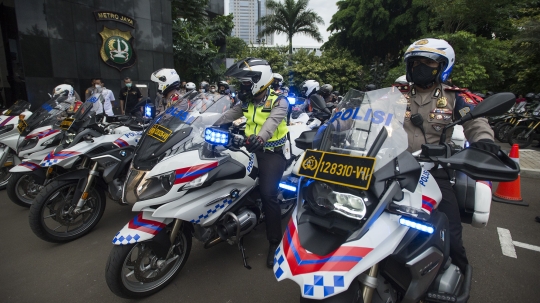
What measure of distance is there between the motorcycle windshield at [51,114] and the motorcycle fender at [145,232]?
129 inches

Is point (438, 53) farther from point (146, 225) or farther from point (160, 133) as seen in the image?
point (146, 225)

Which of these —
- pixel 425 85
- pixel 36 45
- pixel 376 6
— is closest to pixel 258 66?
pixel 425 85

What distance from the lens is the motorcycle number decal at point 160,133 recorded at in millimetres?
2660

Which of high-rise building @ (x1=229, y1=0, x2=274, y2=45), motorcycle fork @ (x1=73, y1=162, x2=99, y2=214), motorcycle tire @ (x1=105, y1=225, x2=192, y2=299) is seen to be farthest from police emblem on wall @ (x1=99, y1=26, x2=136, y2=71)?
high-rise building @ (x1=229, y1=0, x2=274, y2=45)

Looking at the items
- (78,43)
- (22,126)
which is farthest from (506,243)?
(78,43)

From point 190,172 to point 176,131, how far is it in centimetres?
50

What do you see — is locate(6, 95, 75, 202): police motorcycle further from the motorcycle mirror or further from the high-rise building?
the high-rise building

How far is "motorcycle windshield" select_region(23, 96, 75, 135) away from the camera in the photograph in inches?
181

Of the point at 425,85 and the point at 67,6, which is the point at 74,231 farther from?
the point at 67,6

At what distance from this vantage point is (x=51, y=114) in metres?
4.65

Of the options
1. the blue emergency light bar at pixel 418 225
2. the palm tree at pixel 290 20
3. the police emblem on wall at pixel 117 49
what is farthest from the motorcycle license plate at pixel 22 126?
the palm tree at pixel 290 20

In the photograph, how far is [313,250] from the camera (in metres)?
1.40

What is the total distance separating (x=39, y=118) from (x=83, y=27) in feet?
29.4

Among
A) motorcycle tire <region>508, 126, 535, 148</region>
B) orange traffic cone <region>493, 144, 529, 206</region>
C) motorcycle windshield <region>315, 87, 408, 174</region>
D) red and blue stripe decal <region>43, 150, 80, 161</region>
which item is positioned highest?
motorcycle windshield <region>315, 87, 408, 174</region>
